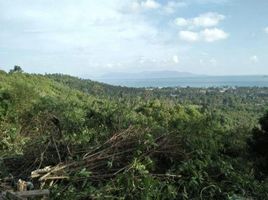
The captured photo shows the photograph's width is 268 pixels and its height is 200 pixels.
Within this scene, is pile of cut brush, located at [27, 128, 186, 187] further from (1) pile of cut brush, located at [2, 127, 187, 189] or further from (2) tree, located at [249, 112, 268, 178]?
(2) tree, located at [249, 112, 268, 178]

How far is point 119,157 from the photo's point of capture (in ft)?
17.3

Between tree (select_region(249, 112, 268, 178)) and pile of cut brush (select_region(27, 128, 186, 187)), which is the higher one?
pile of cut brush (select_region(27, 128, 186, 187))

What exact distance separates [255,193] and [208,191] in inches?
23.7

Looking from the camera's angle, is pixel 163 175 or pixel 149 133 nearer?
pixel 163 175

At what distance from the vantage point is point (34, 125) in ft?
27.9

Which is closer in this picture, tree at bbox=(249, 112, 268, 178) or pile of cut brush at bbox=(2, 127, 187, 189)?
pile of cut brush at bbox=(2, 127, 187, 189)

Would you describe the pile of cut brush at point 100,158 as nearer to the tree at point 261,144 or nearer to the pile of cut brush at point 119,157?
the pile of cut brush at point 119,157

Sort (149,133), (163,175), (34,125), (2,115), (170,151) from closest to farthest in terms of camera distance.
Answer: (163,175), (170,151), (149,133), (34,125), (2,115)

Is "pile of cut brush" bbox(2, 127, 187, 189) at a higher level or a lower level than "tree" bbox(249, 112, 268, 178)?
higher

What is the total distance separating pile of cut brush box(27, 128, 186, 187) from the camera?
16.2 feet

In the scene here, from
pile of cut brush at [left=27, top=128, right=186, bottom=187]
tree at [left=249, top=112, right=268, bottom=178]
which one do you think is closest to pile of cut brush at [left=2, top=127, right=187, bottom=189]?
pile of cut brush at [left=27, top=128, right=186, bottom=187]

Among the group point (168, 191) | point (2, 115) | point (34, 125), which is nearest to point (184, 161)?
point (168, 191)

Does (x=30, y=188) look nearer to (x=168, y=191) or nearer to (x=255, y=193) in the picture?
(x=168, y=191)

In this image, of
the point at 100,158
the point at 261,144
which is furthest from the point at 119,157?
the point at 261,144
